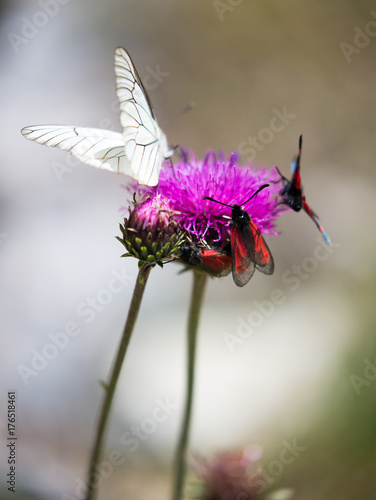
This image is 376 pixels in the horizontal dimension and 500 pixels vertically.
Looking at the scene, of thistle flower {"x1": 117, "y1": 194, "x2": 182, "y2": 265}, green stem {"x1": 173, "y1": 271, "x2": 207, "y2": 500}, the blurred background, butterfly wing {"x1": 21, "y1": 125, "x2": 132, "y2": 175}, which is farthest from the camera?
the blurred background

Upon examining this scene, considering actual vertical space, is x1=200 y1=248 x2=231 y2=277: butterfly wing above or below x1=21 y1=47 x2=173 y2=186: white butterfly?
below

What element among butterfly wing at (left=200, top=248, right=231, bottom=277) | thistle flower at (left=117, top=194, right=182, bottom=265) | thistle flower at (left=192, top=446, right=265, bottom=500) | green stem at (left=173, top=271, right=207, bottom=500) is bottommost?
thistle flower at (left=192, top=446, right=265, bottom=500)

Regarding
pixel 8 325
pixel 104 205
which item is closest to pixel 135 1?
pixel 104 205

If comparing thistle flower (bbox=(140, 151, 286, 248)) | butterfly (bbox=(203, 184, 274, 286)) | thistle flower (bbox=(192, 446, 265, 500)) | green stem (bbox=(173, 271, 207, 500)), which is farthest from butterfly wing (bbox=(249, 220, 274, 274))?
thistle flower (bbox=(192, 446, 265, 500))

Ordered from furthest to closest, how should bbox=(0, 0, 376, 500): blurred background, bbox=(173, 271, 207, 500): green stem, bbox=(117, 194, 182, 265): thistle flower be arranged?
bbox=(0, 0, 376, 500): blurred background < bbox=(173, 271, 207, 500): green stem < bbox=(117, 194, 182, 265): thistle flower

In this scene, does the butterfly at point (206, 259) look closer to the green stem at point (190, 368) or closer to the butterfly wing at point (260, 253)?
the butterfly wing at point (260, 253)

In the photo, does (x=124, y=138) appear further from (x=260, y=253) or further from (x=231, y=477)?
(x=231, y=477)

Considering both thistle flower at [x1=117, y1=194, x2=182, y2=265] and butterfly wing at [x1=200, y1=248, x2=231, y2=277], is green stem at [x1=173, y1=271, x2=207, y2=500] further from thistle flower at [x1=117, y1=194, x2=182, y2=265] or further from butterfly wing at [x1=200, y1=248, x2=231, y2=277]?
thistle flower at [x1=117, y1=194, x2=182, y2=265]

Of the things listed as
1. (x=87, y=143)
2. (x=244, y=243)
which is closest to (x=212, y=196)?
(x=244, y=243)
